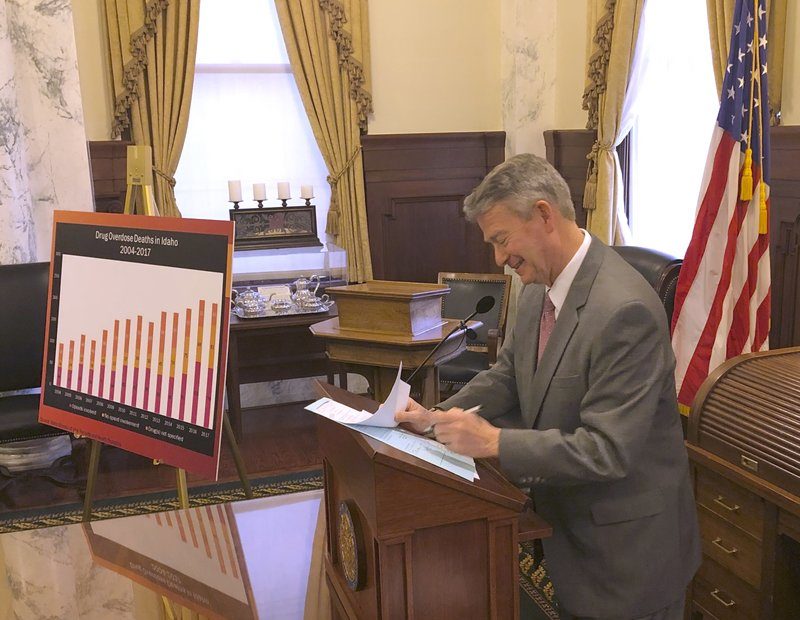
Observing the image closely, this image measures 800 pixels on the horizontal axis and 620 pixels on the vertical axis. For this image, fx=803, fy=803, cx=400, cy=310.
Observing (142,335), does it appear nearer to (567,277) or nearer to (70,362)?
(70,362)

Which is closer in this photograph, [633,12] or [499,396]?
[499,396]

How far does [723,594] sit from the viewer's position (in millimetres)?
2699

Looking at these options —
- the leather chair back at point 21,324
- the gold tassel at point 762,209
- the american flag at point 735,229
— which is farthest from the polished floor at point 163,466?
the gold tassel at point 762,209

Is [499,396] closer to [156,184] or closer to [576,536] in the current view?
[576,536]

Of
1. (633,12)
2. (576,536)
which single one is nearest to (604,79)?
(633,12)

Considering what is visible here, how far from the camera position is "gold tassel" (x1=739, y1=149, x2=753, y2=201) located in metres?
3.49

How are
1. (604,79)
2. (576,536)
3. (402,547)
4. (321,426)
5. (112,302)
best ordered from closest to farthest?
1. (402,547)
2. (576,536)
3. (321,426)
4. (112,302)
5. (604,79)

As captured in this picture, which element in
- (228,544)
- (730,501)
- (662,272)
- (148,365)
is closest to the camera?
(228,544)

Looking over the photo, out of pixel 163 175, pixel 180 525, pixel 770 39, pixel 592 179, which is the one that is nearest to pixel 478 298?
pixel 592 179

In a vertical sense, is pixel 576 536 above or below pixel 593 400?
below

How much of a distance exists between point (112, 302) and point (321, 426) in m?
1.13

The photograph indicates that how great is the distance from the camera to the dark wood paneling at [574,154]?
559 cm

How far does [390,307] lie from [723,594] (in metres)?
1.87

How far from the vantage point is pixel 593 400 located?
1.80 m
